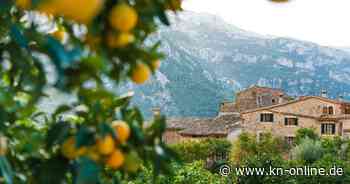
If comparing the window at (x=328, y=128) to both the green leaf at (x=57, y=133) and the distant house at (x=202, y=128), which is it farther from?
the green leaf at (x=57, y=133)

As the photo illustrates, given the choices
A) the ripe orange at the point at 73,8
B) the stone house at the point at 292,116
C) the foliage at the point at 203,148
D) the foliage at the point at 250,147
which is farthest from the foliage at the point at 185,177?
the stone house at the point at 292,116

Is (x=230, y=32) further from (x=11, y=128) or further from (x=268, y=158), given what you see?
(x=11, y=128)

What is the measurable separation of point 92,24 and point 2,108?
230 mm

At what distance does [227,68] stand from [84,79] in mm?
45670

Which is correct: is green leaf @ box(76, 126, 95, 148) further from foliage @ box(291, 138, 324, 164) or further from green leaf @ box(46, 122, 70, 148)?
foliage @ box(291, 138, 324, 164)

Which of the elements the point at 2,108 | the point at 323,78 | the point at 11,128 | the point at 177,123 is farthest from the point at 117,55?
the point at 323,78

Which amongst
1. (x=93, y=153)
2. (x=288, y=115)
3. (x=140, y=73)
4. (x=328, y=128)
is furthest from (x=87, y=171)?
(x=288, y=115)

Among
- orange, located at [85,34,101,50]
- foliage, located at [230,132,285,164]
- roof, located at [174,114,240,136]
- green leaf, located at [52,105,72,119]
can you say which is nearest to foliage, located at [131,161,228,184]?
green leaf, located at [52,105,72,119]

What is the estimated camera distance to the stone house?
19672mm

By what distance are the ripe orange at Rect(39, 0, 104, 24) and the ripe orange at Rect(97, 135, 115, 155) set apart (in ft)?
0.61

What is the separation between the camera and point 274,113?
1998 cm

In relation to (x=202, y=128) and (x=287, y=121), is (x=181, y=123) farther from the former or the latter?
(x=287, y=121)

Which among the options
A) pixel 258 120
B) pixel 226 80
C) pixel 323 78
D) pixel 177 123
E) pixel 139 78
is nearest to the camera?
pixel 139 78

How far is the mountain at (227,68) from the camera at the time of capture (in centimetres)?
3631
